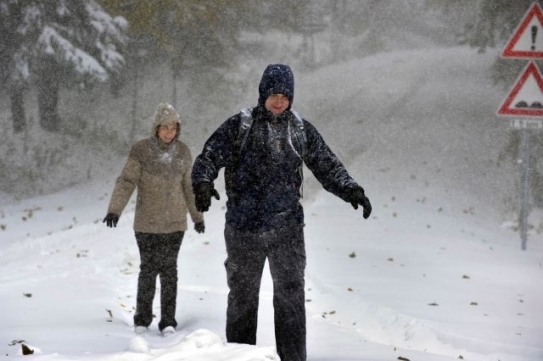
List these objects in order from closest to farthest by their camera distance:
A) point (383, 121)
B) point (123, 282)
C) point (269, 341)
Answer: point (269, 341), point (123, 282), point (383, 121)

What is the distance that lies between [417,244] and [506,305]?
12.9ft

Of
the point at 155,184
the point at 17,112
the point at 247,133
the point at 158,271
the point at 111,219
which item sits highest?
the point at 17,112

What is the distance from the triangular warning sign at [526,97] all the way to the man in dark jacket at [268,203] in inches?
225

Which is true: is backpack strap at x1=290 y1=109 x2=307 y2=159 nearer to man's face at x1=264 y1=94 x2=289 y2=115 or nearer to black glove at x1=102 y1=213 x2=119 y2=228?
man's face at x1=264 y1=94 x2=289 y2=115

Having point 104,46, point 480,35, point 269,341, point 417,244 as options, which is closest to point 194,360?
point 269,341

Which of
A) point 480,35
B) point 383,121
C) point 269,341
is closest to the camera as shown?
point 269,341

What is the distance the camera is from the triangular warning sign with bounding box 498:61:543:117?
9680mm

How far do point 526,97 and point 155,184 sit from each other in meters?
5.43

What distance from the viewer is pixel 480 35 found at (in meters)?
19.6

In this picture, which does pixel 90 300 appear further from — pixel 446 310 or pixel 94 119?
pixel 94 119

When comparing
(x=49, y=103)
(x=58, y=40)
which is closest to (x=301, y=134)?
(x=58, y=40)

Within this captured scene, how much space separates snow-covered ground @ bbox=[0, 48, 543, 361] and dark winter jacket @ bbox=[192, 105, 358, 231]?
89 centimetres

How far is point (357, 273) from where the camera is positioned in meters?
9.40

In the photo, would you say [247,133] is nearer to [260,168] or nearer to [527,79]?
[260,168]
